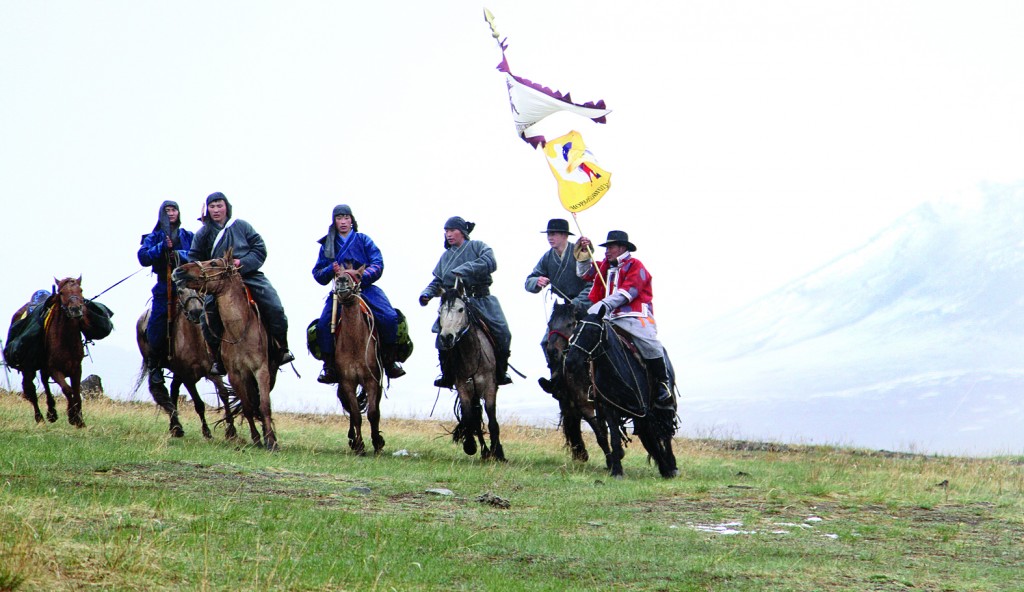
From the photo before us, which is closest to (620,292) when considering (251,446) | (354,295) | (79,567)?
(354,295)

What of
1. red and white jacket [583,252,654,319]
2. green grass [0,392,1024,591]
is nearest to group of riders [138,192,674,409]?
red and white jacket [583,252,654,319]

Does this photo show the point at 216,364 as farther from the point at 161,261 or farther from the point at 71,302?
the point at 71,302

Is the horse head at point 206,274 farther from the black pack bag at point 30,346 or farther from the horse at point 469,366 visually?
the black pack bag at point 30,346

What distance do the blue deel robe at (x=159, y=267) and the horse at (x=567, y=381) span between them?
181 inches

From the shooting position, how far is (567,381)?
13.5 m

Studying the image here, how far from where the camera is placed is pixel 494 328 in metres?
14.4

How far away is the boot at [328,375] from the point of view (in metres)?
14.1

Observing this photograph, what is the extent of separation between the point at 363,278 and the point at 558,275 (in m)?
2.43

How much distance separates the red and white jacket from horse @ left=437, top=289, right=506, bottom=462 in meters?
1.67

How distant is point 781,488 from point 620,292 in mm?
2565

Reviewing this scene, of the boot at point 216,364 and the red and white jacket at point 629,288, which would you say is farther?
the boot at point 216,364

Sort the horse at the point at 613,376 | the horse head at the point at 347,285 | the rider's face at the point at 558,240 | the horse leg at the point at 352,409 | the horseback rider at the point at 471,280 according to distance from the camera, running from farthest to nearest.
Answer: the rider's face at the point at 558,240 → the horseback rider at the point at 471,280 → the horse leg at the point at 352,409 → the horse head at the point at 347,285 → the horse at the point at 613,376

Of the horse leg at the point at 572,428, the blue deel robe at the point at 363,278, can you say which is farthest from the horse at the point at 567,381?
the blue deel robe at the point at 363,278

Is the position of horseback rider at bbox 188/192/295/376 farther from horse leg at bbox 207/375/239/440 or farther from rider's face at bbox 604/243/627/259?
rider's face at bbox 604/243/627/259
